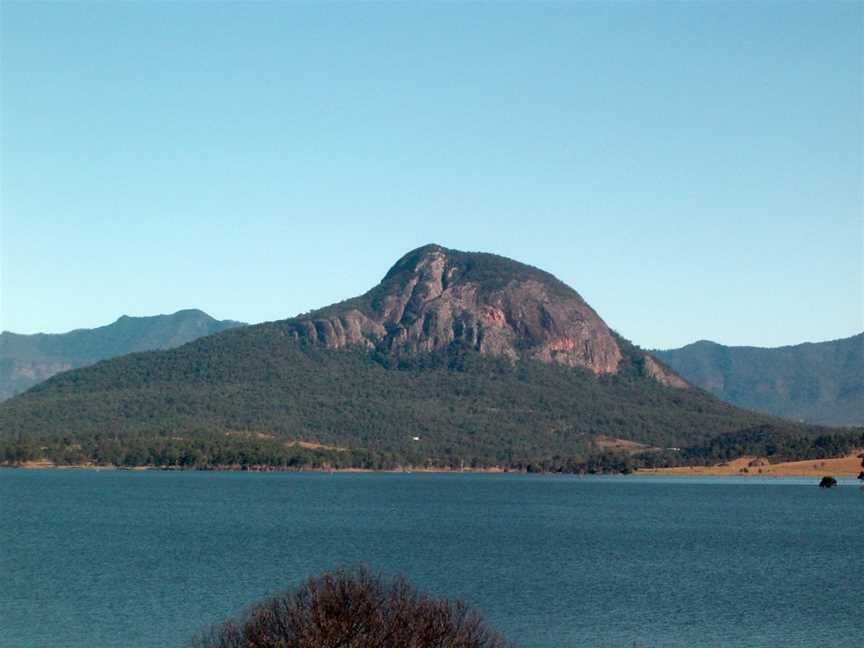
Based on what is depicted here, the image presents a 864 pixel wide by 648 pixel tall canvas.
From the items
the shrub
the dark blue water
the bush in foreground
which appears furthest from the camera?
the shrub

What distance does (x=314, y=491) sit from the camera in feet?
572

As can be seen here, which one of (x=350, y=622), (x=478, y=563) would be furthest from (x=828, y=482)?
(x=350, y=622)

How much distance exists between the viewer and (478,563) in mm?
76562

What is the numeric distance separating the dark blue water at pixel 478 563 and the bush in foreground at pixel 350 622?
19312 millimetres

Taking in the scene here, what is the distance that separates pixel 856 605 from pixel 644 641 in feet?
54.5

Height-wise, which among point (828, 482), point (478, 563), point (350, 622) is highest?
point (828, 482)

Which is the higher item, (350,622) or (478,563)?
(350,622)

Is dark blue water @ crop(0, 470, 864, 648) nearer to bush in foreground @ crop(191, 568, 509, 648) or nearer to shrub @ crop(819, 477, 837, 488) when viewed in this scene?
bush in foreground @ crop(191, 568, 509, 648)

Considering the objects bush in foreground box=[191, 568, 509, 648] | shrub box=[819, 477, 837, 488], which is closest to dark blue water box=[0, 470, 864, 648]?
bush in foreground box=[191, 568, 509, 648]

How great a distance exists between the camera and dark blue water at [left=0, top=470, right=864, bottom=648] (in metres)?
52.8

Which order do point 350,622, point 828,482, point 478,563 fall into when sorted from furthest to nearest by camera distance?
point 828,482
point 478,563
point 350,622

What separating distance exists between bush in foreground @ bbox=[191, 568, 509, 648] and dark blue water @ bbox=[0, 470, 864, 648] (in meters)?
19.3

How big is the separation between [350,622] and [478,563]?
4903cm

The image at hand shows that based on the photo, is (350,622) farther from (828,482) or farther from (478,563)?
(828,482)
